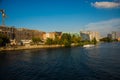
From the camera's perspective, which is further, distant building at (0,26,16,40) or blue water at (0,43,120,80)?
distant building at (0,26,16,40)

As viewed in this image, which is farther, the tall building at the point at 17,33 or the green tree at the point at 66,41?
the green tree at the point at 66,41

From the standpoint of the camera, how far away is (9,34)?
151750mm

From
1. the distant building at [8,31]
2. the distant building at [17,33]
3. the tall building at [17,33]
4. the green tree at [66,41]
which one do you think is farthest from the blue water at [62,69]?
the green tree at [66,41]

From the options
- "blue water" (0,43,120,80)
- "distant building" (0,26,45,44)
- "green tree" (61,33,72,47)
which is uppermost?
"distant building" (0,26,45,44)

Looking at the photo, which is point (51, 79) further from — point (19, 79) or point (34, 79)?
point (19, 79)

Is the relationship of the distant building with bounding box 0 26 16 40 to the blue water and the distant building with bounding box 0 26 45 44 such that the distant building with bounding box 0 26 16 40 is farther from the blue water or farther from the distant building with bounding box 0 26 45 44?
the blue water

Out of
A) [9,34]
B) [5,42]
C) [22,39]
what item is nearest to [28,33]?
[22,39]

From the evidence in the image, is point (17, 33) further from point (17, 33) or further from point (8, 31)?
point (8, 31)

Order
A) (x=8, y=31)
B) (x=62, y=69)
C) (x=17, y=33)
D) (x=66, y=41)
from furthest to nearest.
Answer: (x=66, y=41)
(x=17, y=33)
(x=8, y=31)
(x=62, y=69)

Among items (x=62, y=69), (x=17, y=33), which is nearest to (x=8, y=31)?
(x=17, y=33)

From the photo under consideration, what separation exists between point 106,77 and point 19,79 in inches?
655

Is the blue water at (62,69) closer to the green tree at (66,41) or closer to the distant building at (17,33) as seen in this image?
the distant building at (17,33)

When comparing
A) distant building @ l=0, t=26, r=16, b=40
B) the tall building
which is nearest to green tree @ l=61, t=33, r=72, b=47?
the tall building

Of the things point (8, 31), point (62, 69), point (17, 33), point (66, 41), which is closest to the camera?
point (62, 69)
